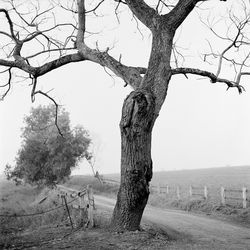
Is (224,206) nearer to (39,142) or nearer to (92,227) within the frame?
(92,227)

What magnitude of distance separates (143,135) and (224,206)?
1180 cm

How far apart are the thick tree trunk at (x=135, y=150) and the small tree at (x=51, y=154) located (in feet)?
85.1

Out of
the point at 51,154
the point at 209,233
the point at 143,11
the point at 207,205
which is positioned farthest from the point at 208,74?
the point at 51,154

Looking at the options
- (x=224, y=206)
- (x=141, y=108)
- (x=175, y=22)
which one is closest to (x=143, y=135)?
Answer: (x=141, y=108)

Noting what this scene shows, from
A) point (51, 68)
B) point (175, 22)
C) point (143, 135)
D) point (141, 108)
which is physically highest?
point (175, 22)

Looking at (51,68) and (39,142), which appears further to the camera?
(39,142)

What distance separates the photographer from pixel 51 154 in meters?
35.7

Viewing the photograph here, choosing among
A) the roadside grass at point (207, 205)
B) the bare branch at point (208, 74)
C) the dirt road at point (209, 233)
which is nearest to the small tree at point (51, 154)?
the roadside grass at point (207, 205)

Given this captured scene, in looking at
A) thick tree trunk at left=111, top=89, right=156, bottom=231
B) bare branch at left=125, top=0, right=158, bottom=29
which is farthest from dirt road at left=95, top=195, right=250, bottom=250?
bare branch at left=125, top=0, right=158, bottom=29

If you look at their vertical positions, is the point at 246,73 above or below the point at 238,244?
above

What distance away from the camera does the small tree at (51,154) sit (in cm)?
3572

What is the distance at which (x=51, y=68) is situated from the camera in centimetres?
1134

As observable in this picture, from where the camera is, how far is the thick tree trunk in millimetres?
9555

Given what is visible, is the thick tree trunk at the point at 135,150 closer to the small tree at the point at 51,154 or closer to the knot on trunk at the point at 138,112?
the knot on trunk at the point at 138,112
